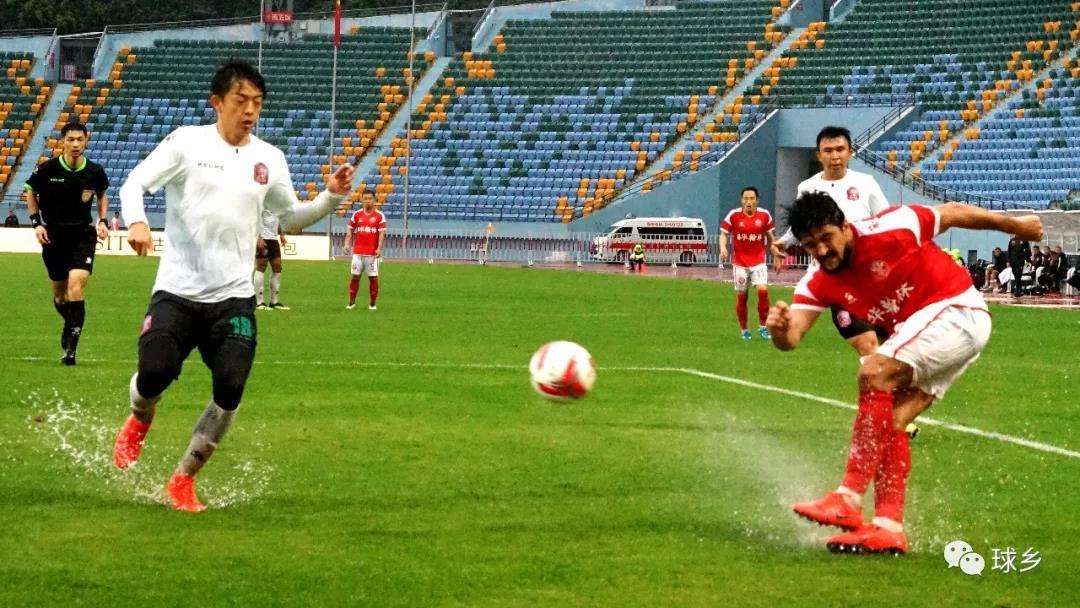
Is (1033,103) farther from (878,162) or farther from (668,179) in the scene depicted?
(668,179)

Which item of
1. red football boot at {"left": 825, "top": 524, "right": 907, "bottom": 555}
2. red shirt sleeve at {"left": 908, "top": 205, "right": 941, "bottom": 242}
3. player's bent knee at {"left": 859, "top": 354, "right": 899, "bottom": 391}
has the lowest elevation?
red football boot at {"left": 825, "top": 524, "right": 907, "bottom": 555}

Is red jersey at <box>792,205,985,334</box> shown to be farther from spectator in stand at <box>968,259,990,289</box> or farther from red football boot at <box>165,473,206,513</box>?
spectator in stand at <box>968,259,990,289</box>

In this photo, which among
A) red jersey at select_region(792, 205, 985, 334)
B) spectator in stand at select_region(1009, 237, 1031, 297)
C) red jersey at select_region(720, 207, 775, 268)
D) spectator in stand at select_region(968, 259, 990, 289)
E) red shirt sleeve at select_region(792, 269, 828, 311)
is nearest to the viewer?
red jersey at select_region(792, 205, 985, 334)

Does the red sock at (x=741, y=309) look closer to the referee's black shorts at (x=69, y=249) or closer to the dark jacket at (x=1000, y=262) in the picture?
the referee's black shorts at (x=69, y=249)

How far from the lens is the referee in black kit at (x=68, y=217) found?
52.2ft

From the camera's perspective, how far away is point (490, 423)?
1233cm

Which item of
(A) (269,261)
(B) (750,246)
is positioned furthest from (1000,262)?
(A) (269,261)

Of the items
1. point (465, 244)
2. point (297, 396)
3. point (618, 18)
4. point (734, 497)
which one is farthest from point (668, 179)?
point (734, 497)

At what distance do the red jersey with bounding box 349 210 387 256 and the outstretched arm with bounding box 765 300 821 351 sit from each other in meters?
20.6

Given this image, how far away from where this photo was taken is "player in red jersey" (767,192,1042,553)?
760 cm

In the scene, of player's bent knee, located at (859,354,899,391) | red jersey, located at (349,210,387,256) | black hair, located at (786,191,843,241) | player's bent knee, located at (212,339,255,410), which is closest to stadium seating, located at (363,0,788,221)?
red jersey, located at (349,210,387,256)

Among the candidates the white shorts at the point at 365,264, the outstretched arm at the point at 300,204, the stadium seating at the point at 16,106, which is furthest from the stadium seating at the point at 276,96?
the outstretched arm at the point at 300,204

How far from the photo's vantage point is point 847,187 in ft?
42.5

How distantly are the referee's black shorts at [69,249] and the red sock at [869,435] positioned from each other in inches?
396
